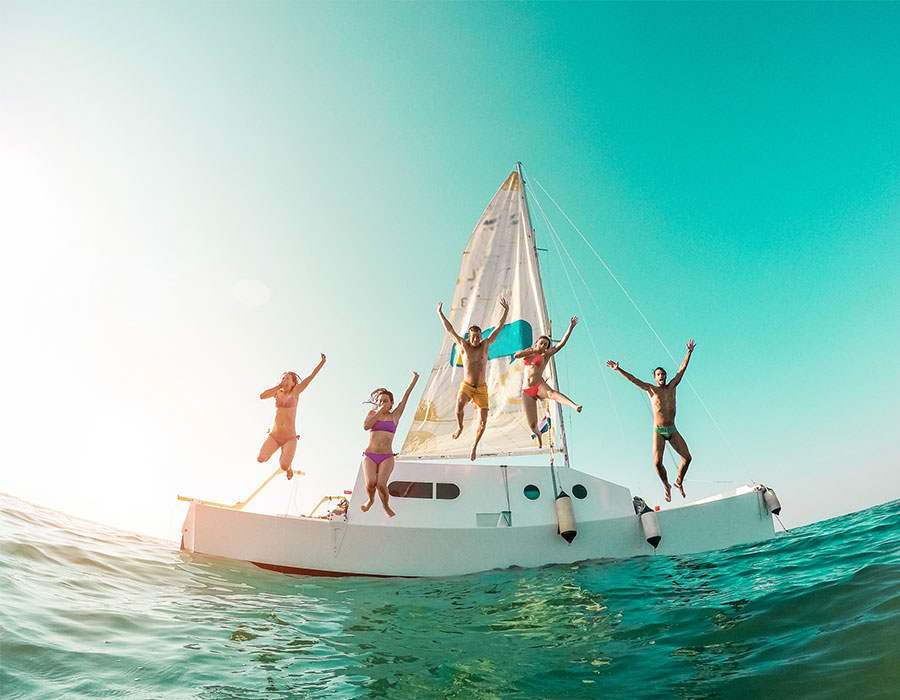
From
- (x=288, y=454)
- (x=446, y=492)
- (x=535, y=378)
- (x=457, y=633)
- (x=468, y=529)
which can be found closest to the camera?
(x=457, y=633)

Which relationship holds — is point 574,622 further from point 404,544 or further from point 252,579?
point 252,579

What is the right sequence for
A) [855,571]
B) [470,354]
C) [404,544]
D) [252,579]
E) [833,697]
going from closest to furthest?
[833,697]
[855,571]
[252,579]
[404,544]
[470,354]

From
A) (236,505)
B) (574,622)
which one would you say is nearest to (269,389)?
(236,505)

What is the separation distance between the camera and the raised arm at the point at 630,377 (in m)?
11.0

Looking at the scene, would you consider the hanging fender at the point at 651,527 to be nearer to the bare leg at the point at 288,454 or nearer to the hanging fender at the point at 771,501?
the hanging fender at the point at 771,501

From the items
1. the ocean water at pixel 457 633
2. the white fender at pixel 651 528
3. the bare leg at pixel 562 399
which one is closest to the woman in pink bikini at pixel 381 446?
the ocean water at pixel 457 633

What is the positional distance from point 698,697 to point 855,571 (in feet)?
16.2

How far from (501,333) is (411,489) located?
6.98 meters

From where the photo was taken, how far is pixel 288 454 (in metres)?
11.6

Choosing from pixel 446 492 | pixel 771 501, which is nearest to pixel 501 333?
pixel 446 492

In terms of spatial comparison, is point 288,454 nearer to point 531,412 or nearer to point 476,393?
point 476,393

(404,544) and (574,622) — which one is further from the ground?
(404,544)

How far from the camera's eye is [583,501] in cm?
1227

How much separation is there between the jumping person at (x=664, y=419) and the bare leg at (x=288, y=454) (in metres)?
8.11
